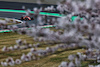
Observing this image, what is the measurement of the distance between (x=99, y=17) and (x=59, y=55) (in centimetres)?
604

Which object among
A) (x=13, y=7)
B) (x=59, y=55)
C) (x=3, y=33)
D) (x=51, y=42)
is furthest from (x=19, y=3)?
(x=51, y=42)

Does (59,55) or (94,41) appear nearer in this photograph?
(94,41)

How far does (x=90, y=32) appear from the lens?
3.91 m

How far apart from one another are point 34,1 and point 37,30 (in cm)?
2854

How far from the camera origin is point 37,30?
3.98 m

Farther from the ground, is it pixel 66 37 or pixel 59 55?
pixel 66 37

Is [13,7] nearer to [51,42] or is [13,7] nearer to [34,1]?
[34,1]

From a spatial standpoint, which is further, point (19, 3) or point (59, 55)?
point (19, 3)

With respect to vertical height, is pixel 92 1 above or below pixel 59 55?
above

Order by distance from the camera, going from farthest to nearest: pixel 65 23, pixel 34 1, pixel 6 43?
pixel 34 1 → pixel 6 43 → pixel 65 23

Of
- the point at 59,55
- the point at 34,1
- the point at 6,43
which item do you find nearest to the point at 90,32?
the point at 59,55

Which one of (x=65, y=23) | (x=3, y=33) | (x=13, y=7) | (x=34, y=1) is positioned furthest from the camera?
(x=34, y=1)

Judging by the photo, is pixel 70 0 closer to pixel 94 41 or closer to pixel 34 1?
pixel 94 41

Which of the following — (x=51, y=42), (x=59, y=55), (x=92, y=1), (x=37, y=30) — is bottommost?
(x=59, y=55)
